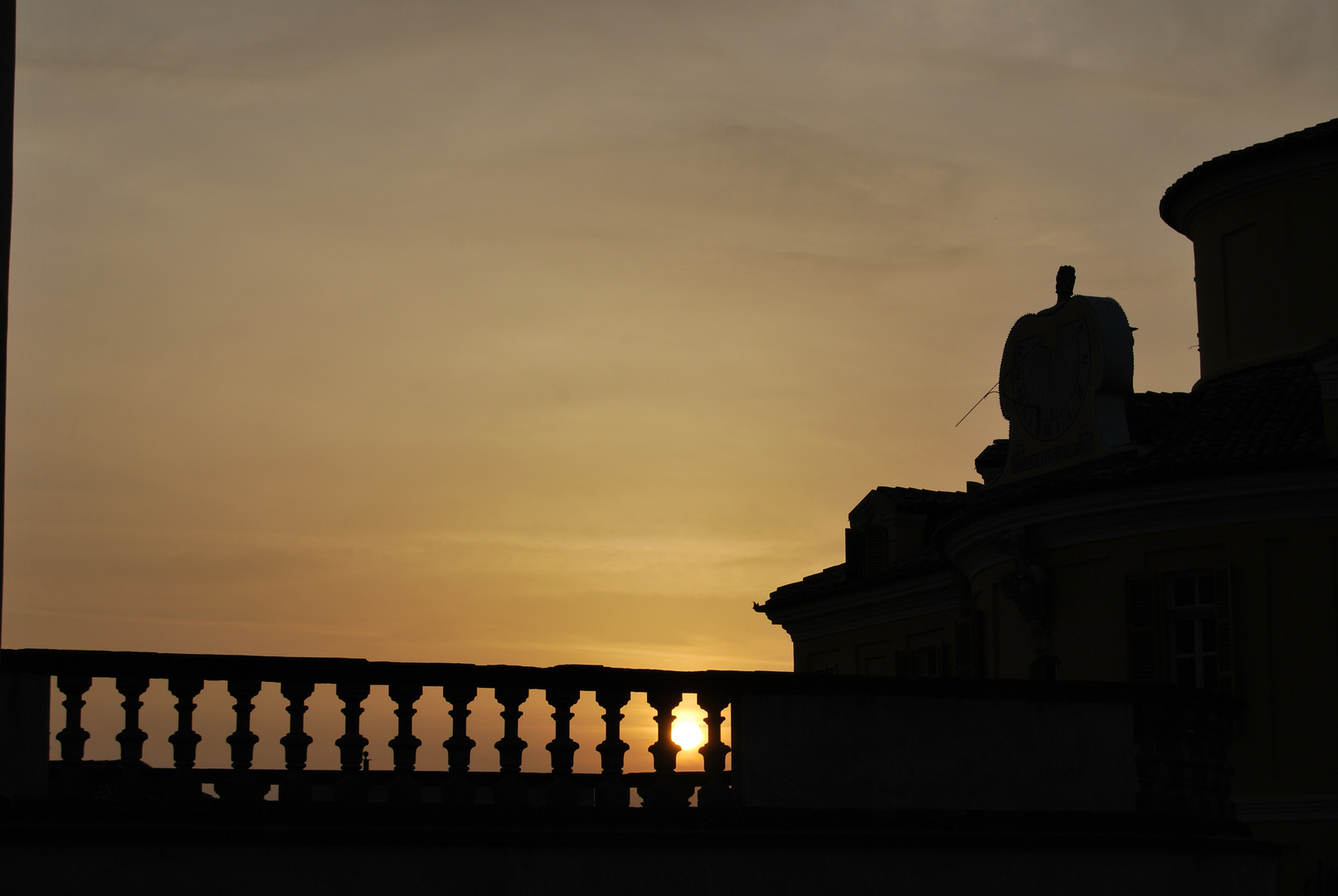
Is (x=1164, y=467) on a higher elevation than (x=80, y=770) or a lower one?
higher

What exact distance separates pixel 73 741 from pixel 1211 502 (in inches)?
663

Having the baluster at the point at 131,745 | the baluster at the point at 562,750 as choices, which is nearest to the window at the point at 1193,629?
the baluster at the point at 562,750

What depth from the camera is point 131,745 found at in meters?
10.4

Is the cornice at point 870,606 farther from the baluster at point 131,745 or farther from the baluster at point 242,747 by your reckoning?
the baluster at point 131,745

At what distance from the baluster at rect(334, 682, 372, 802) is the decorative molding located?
14.8 meters

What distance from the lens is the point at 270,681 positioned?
1064cm

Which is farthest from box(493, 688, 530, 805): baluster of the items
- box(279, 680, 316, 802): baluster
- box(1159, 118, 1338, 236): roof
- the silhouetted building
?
box(1159, 118, 1338, 236): roof

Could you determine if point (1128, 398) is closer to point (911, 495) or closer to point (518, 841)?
point (911, 495)

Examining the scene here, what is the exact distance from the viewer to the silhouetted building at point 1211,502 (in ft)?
73.0

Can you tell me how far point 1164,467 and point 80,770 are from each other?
16.7 m

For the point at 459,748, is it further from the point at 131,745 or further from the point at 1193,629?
the point at 1193,629

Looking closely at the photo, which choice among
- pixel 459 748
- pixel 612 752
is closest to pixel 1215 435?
pixel 612 752

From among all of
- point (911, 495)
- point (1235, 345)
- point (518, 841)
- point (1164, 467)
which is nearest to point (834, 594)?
point (911, 495)

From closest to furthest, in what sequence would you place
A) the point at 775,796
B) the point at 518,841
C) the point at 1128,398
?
the point at 518,841 < the point at 775,796 < the point at 1128,398
